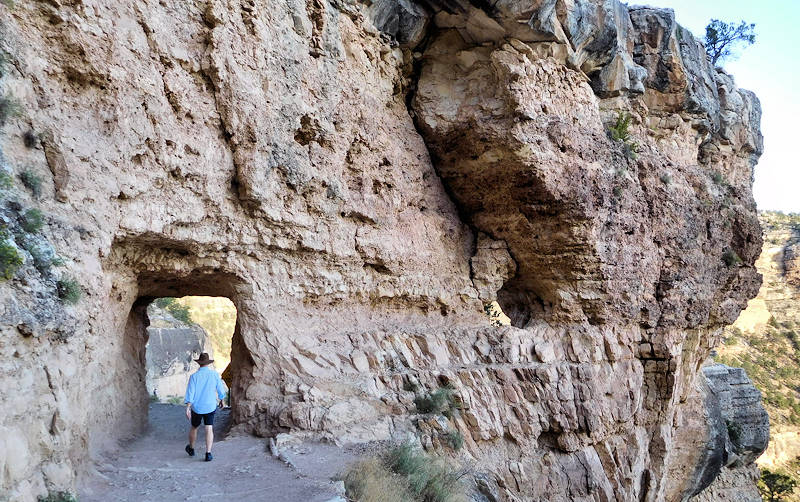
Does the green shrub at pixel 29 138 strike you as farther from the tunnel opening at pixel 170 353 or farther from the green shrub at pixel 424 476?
the tunnel opening at pixel 170 353

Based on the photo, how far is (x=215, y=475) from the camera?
5488 mm

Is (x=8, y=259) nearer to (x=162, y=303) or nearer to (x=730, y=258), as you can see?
(x=730, y=258)

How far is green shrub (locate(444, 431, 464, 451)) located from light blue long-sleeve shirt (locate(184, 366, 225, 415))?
10.8ft

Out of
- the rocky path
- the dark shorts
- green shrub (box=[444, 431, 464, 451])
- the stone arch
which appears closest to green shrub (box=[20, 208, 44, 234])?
the stone arch

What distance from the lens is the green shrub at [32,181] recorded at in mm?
4766

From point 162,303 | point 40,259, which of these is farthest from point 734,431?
point 162,303

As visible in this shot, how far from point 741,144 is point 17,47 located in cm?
1755

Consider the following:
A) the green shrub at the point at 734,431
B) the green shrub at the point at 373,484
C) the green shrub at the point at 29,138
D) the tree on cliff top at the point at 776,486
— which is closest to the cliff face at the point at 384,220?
the green shrub at the point at 29,138

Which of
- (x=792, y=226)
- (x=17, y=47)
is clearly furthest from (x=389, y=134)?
(x=792, y=226)

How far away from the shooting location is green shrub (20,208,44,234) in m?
4.50

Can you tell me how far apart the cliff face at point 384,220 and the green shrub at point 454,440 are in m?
0.22

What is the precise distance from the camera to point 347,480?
17.2 ft

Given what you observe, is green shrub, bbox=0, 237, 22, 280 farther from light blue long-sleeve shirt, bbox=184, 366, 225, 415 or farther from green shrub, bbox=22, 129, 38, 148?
light blue long-sleeve shirt, bbox=184, 366, 225, 415

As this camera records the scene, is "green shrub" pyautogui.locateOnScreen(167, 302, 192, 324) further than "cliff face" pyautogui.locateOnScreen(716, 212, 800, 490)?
No
